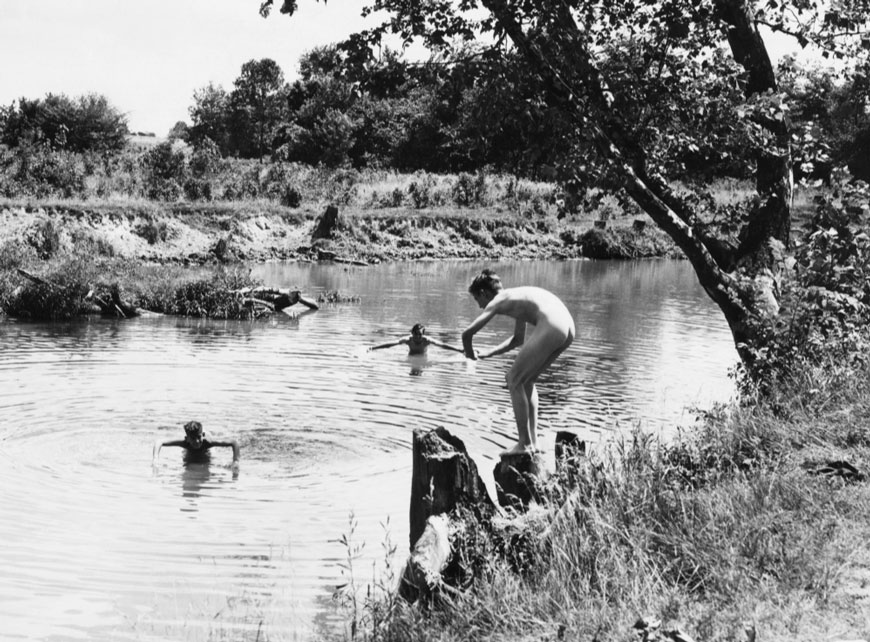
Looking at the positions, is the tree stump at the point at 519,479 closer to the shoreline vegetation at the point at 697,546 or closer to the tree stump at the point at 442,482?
the shoreline vegetation at the point at 697,546

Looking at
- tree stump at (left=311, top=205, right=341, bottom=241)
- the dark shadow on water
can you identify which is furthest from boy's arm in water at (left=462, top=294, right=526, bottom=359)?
tree stump at (left=311, top=205, right=341, bottom=241)

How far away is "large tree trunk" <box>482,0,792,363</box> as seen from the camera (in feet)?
38.0

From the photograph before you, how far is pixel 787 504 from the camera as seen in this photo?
23.0 feet

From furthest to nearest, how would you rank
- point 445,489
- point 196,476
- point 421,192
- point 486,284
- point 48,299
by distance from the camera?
point 421,192 → point 48,299 → point 196,476 → point 486,284 → point 445,489

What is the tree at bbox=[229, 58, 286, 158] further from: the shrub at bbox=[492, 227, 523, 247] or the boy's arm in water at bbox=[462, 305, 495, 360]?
the boy's arm in water at bbox=[462, 305, 495, 360]

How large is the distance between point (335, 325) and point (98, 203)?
75.6ft

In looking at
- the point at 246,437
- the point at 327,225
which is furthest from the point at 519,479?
the point at 327,225

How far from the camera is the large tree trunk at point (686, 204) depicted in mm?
11594

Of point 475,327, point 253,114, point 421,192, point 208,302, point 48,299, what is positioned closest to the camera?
point 475,327

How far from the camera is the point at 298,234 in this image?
52.5 m

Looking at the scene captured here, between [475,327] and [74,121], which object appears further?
[74,121]

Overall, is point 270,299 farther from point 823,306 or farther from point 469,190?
point 469,190

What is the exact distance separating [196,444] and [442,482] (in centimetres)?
588

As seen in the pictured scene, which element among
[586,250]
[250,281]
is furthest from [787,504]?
[586,250]
